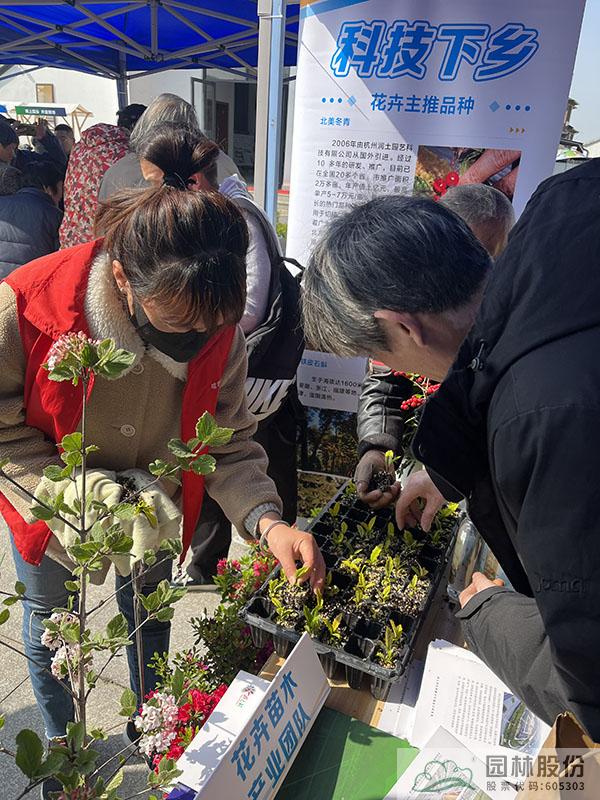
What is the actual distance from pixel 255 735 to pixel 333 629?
0.30m

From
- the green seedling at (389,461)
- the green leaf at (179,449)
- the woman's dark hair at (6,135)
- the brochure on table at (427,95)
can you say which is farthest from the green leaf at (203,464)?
the woman's dark hair at (6,135)

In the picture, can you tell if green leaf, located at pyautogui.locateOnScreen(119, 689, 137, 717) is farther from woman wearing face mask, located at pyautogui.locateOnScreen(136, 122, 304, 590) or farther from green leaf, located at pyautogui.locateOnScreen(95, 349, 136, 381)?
woman wearing face mask, located at pyautogui.locateOnScreen(136, 122, 304, 590)

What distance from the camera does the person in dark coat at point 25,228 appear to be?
3.26 meters

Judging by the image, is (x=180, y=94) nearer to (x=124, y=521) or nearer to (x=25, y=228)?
(x=25, y=228)

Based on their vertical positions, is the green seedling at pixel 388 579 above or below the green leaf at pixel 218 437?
below

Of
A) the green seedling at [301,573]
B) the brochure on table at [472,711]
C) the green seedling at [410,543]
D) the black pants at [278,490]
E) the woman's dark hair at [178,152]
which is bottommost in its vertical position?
the black pants at [278,490]

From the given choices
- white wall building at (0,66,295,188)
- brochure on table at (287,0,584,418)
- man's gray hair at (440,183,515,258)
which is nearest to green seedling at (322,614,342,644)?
man's gray hair at (440,183,515,258)

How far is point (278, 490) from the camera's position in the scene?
103 inches

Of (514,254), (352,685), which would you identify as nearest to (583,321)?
(514,254)

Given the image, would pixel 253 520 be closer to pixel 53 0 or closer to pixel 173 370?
pixel 173 370

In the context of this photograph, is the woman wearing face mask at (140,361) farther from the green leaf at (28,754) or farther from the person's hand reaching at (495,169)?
the person's hand reaching at (495,169)

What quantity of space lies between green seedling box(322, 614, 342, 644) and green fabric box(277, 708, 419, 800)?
144 millimetres

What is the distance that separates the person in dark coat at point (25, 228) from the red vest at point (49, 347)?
224cm

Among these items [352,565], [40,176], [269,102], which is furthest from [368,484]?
[40,176]
